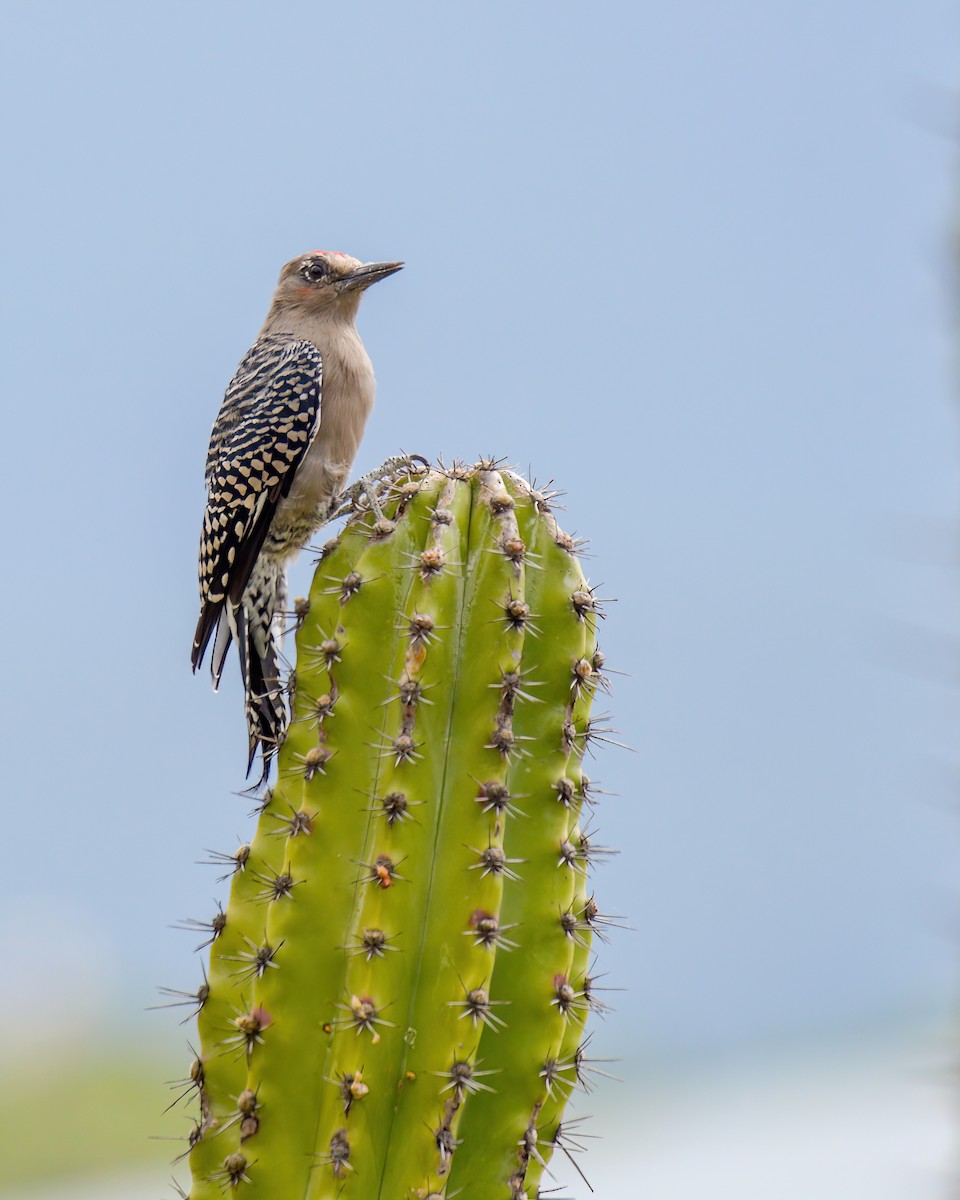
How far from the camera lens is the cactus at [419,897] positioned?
1.95 meters

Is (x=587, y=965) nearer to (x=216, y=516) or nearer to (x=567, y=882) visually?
(x=567, y=882)

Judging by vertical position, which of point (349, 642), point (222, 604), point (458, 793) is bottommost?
point (458, 793)

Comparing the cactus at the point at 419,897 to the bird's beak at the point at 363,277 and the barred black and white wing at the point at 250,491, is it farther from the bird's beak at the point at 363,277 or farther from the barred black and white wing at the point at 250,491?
the bird's beak at the point at 363,277

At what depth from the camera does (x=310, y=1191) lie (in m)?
1.98

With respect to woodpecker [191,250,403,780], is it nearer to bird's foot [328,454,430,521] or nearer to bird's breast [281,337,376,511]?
bird's breast [281,337,376,511]

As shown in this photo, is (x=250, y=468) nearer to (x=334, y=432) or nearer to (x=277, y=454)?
(x=277, y=454)

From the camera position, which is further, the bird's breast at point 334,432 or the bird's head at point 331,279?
the bird's head at point 331,279

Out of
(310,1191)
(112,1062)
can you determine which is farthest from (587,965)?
(112,1062)

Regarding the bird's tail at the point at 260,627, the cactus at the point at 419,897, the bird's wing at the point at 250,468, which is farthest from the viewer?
the bird's wing at the point at 250,468

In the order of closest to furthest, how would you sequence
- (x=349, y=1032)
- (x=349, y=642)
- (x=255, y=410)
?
(x=349, y=1032) → (x=349, y=642) → (x=255, y=410)

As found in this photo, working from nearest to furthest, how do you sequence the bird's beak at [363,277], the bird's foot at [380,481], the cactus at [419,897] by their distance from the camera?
1. the cactus at [419,897]
2. the bird's foot at [380,481]
3. the bird's beak at [363,277]

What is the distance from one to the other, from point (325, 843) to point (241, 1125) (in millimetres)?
453

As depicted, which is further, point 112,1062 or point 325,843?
point 112,1062

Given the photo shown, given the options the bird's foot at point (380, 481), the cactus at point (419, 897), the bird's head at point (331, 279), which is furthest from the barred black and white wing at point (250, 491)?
the cactus at point (419, 897)
